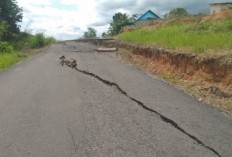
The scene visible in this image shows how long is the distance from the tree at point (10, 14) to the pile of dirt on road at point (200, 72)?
16.6m

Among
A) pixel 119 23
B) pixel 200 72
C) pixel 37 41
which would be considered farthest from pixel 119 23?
pixel 200 72

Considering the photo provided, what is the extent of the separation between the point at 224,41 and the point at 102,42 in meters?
14.2

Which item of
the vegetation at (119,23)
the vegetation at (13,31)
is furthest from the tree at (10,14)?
the vegetation at (119,23)

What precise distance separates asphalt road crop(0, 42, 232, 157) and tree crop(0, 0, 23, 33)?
58.8 feet

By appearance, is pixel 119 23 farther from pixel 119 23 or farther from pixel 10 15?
pixel 10 15

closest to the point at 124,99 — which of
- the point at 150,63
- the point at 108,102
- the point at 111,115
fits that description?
the point at 108,102

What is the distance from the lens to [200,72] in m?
7.73

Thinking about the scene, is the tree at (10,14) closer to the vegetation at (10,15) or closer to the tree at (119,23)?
the vegetation at (10,15)

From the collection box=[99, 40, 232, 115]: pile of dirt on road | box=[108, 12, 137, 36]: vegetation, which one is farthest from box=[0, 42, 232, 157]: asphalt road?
box=[108, 12, 137, 36]: vegetation

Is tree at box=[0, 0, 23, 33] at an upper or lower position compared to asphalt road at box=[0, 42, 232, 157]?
upper

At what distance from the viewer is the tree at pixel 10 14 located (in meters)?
23.7

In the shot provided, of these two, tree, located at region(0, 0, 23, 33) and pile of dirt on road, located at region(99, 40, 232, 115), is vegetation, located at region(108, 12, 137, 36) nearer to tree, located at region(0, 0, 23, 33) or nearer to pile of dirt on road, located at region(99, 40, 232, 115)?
tree, located at region(0, 0, 23, 33)

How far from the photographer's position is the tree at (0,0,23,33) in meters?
23.7

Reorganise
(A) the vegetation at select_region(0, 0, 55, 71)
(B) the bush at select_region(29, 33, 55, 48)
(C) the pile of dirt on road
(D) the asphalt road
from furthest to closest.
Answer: (B) the bush at select_region(29, 33, 55, 48) < (A) the vegetation at select_region(0, 0, 55, 71) < (C) the pile of dirt on road < (D) the asphalt road
